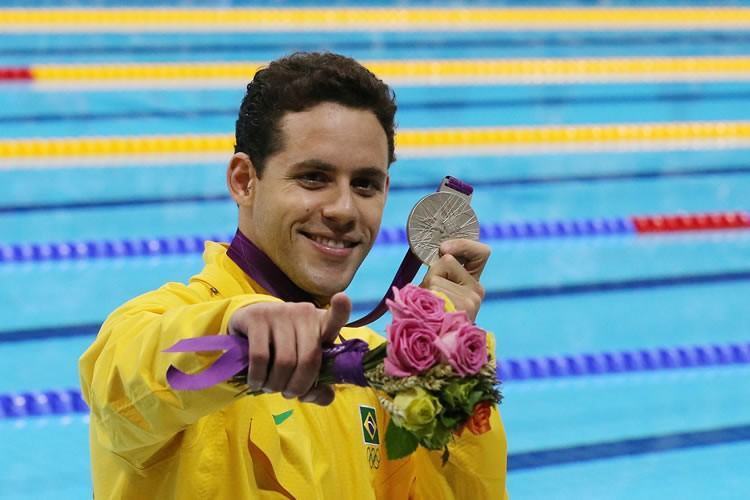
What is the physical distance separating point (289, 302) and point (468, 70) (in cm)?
864

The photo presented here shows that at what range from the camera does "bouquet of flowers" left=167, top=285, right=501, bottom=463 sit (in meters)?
1.16

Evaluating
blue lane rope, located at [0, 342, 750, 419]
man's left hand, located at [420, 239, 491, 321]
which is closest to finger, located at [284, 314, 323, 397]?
man's left hand, located at [420, 239, 491, 321]

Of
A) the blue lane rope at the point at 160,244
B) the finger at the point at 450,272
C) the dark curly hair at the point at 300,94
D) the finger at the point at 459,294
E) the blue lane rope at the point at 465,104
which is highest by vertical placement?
the dark curly hair at the point at 300,94

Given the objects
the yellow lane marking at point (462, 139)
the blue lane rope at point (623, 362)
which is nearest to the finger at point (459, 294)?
the blue lane rope at point (623, 362)

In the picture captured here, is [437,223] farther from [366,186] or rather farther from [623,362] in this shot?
[623,362]

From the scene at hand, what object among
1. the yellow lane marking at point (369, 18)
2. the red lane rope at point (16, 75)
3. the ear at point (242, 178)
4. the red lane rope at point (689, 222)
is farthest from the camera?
the yellow lane marking at point (369, 18)

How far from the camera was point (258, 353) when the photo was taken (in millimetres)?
1146

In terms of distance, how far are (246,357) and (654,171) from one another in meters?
6.44

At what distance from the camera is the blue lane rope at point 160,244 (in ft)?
18.1

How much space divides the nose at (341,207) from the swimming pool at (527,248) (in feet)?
7.58

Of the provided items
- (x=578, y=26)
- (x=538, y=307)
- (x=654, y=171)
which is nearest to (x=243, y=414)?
(x=538, y=307)

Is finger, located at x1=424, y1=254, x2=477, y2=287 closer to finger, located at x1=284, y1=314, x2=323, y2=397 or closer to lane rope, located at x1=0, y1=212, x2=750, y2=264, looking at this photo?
finger, located at x1=284, y1=314, x2=323, y2=397

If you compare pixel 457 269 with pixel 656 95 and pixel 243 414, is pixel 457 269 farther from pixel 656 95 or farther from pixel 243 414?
pixel 656 95

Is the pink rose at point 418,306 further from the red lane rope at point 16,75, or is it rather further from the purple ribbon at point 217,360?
the red lane rope at point 16,75
